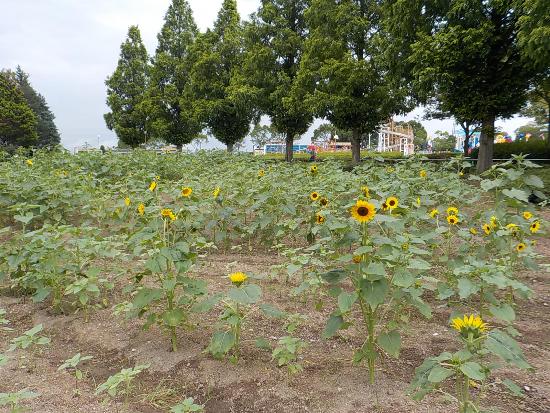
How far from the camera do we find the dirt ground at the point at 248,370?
1795 mm

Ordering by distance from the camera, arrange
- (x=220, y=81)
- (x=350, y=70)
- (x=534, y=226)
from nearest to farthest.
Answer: (x=534, y=226), (x=350, y=70), (x=220, y=81)

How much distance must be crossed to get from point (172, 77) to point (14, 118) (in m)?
17.3

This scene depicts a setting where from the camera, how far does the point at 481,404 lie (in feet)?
5.78

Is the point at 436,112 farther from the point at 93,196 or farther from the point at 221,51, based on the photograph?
the point at 93,196

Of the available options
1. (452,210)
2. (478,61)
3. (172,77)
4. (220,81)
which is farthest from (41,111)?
(452,210)

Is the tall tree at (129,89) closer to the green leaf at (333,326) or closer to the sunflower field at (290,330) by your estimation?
the sunflower field at (290,330)

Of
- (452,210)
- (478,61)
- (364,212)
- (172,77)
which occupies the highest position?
(172,77)

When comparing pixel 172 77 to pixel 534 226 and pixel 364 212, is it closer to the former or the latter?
pixel 534 226

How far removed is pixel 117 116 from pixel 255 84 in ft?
43.0

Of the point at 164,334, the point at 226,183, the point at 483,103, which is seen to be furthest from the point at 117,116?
the point at 164,334

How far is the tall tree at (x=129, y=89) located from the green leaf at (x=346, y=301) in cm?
2689

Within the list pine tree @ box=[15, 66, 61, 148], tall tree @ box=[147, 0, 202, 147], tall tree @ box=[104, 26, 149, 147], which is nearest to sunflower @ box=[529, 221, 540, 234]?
tall tree @ box=[147, 0, 202, 147]

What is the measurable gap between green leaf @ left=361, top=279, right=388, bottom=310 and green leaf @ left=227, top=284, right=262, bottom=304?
43 cm

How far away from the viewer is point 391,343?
176cm
